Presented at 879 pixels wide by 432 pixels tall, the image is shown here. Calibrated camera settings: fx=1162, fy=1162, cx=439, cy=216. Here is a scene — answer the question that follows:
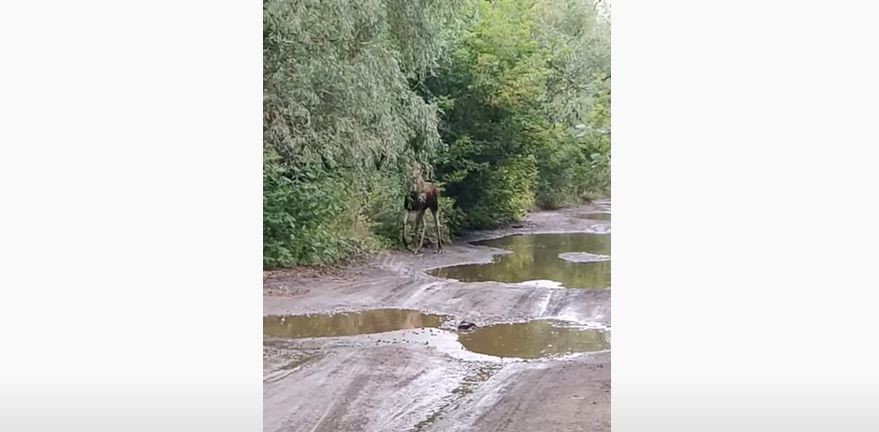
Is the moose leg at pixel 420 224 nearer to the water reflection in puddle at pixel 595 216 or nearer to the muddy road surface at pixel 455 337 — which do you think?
the muddy road surface at pixel 455 337

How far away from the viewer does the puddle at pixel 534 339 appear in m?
4.73

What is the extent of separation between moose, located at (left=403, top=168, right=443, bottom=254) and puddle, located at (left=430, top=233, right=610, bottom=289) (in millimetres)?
200
